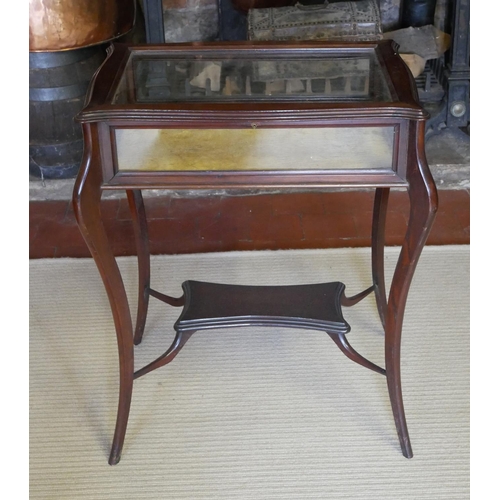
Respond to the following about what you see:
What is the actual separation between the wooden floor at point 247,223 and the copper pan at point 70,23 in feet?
2.04

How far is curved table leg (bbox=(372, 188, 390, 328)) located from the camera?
6.86 feet

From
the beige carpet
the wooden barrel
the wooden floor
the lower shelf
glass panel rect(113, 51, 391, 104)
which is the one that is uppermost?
glass panel rect(113, 51, 391, 104)

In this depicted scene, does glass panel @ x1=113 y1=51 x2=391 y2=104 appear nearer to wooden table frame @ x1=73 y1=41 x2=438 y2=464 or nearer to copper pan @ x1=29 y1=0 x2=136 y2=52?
wooden table frame @ x1=73 y1=41 x2=438 y2=464

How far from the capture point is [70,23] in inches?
110

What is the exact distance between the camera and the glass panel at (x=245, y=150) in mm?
1513

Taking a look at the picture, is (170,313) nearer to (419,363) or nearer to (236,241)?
(236,241)

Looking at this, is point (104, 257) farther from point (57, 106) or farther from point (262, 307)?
point (57, 106)

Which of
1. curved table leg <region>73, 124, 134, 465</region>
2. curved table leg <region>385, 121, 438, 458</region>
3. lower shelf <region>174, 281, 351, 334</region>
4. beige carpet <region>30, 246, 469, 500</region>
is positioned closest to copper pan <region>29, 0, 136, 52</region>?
beige carpet <region>30, 246, 469, 500</region>

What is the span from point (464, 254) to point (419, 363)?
0.61 m

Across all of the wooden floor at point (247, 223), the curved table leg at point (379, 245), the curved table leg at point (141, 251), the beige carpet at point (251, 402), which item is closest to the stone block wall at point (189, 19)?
the wooden floor at point (247, 223)

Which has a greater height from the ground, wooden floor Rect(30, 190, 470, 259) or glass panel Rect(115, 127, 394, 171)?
glass panel Rect(115, 127, 394, 171)

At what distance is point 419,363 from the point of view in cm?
217

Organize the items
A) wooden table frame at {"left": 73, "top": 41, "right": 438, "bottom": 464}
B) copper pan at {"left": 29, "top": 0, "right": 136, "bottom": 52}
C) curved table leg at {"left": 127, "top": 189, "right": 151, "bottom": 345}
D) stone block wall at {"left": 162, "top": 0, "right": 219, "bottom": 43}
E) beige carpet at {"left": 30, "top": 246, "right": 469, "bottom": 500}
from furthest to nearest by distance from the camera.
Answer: stone block wall at {"left": 162, "top": 0, "right": 219, "bottom": 43}, copper pan at {"left": 29, "top": 0, "right": 136, "bottom": 52}, curved table leg at {"left": 127, "top": 189, "right": 151, "bottom": 345}, beige carpet at {"left": 30, "top": 246, "right": 469, "bottom": 500}, wooden table frame at {"left": 73, "top": 41, "right": 438, "bottom": 464}

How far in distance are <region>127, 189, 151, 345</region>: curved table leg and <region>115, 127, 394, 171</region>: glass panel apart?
21.3 inches
